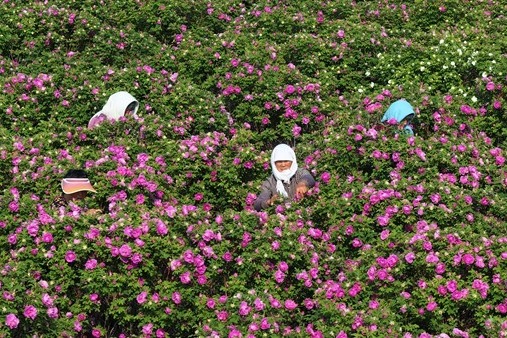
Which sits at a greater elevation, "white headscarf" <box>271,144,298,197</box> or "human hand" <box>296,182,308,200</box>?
"white headscarf" <box>271,144,298,197</box>

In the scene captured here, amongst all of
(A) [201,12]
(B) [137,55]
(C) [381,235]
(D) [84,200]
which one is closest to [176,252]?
(D) [84,200]

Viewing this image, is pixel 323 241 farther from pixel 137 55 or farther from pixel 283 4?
pixel 283 4

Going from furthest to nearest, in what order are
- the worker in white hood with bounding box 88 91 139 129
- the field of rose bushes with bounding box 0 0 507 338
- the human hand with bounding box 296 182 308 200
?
the worker in white hood with bounding box 88 91 139 129, the human hand with bounding box 296 182 308 200, the field of rose bushes with bounding box 0 0 507 338

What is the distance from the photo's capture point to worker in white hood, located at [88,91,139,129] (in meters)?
8.40

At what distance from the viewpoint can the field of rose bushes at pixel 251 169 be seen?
605 centimetres

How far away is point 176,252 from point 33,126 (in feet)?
11.1

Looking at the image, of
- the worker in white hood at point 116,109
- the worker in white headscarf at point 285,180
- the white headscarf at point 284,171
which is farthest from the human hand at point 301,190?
the worker in white hood at point 116,109

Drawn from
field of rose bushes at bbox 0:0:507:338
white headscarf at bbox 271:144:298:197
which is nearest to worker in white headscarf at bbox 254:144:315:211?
white headscarf at bbox 271:144:298:197

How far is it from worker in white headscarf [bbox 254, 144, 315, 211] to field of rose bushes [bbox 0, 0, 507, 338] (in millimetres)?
146

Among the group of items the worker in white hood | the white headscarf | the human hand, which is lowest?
the human hand

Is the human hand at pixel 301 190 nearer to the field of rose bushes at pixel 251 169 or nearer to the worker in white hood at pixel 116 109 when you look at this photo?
the field of rose bushes at pixel 251 169

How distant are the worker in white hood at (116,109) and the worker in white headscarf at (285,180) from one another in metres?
1.81

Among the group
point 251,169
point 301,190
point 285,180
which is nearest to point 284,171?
point 285,180

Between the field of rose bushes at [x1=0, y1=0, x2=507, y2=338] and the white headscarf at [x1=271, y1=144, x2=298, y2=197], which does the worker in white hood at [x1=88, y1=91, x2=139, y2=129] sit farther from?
the white headscarf at [x1=271, y1=144, x2=298, y2=197]
